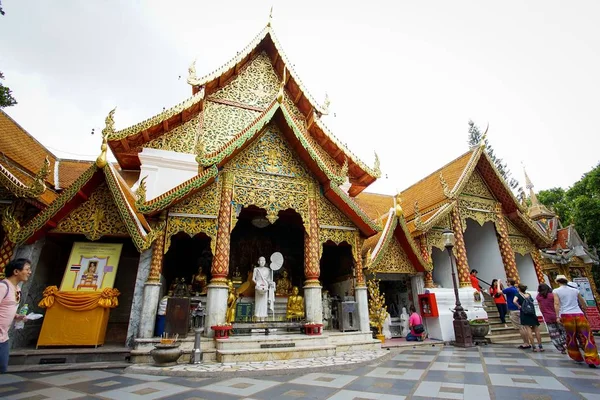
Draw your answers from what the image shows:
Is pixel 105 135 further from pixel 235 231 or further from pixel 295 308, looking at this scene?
pixel 295 308

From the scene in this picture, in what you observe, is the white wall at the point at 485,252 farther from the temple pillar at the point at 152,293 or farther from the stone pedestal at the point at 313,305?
the temple pillar at the point at 152,293

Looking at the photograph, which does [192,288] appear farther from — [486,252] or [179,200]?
[486,252]

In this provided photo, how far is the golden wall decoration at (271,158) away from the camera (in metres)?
6.90

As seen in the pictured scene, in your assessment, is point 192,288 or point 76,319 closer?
point 76,319

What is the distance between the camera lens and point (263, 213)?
8.16 metres

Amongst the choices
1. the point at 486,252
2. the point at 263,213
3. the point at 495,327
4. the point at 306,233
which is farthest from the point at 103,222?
the point at 486,252

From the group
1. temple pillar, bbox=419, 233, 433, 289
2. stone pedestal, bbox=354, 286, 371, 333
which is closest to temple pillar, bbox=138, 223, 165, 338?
stone pedestal, bbox=354, 286, 371, 333

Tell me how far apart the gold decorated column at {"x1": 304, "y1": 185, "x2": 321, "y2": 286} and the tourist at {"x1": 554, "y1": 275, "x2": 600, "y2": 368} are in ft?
13.4

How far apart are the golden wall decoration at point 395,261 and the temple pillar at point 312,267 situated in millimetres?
2048

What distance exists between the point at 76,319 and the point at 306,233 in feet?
15.2

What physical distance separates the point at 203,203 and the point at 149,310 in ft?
7.26

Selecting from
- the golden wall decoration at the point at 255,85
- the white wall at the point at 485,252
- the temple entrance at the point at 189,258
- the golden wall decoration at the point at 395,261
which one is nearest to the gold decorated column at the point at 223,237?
the temple entrance at the point at 189,258

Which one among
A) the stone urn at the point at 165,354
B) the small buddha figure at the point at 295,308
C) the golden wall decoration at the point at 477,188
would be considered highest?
the golden wall decoration at the point at 477,188

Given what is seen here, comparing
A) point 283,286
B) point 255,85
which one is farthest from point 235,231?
point 255,85
